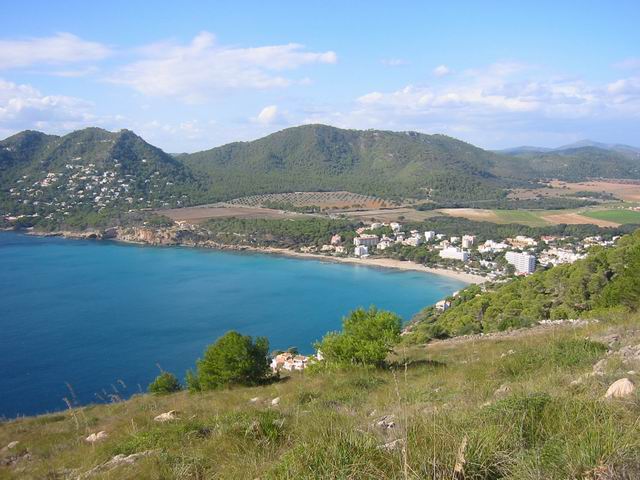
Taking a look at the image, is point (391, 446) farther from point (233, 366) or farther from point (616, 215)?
point (616, 215)

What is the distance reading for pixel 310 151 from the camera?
107m

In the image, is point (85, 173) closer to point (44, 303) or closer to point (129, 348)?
point (44, 303)

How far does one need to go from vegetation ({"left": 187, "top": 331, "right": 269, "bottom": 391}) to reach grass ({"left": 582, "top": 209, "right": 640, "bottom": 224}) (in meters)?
53.8

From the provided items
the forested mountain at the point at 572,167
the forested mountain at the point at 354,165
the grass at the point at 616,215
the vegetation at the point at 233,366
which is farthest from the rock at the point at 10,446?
the forested mountain at the point at 572,167

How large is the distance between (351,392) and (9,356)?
22.2 m

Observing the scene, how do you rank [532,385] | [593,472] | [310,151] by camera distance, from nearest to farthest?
[593,472] → [532,385] → [310,151]

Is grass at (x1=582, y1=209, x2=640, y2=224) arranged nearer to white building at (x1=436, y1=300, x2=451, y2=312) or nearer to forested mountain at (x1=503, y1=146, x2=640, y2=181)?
white building at (x1=436, y1=300, x2=451, y2=312)

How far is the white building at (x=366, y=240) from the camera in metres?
49.0

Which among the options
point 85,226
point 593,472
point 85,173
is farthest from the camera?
point 85,173

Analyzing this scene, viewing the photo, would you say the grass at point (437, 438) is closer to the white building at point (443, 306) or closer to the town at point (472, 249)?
the white building at point (443, 306)

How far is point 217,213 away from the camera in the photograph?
61.7m

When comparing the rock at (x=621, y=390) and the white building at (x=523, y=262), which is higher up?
the rock at (x=621, y=390)

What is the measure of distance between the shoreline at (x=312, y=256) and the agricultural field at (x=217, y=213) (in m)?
6.15

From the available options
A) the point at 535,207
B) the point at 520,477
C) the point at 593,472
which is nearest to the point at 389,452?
the point at 520,477
